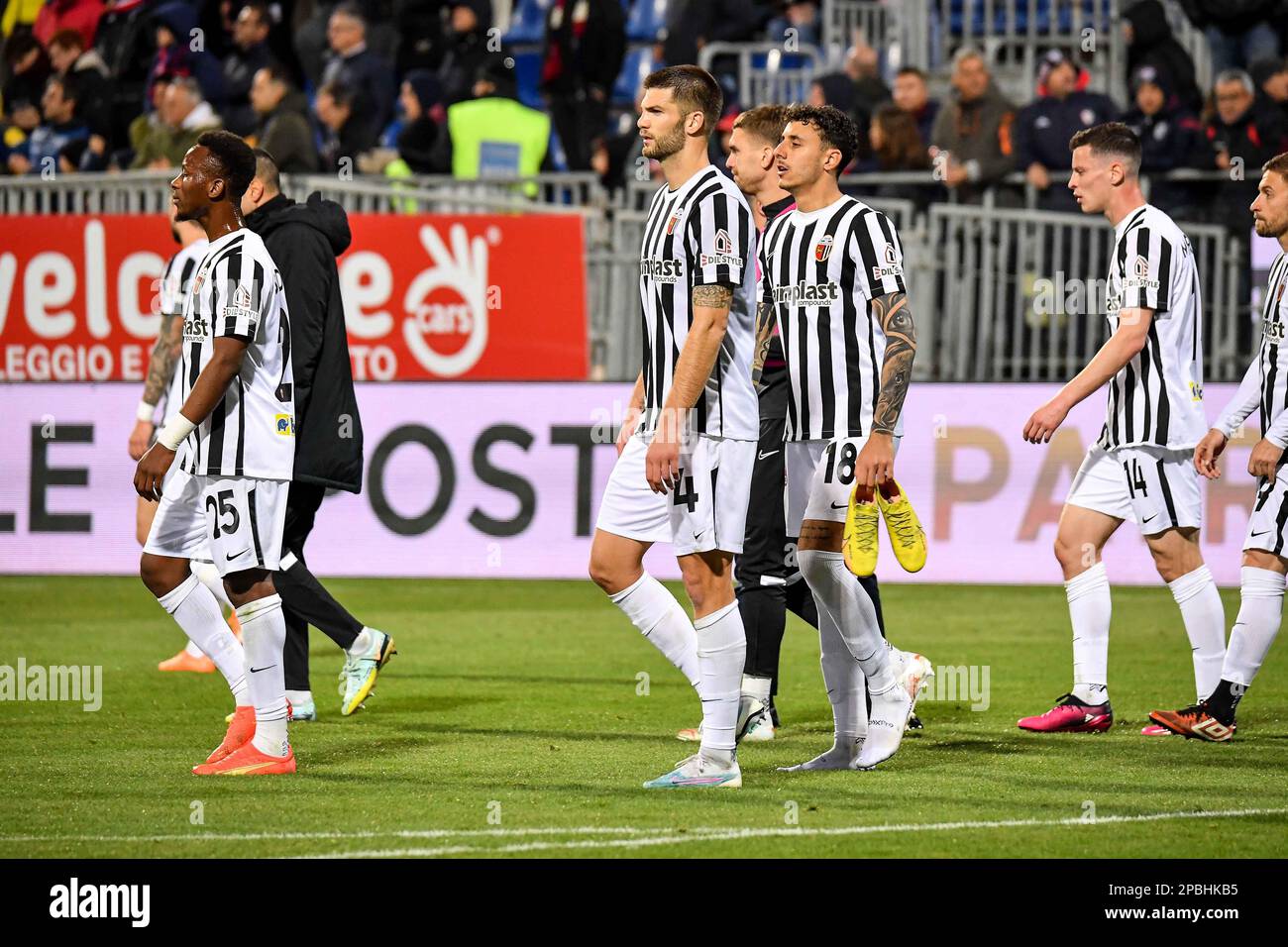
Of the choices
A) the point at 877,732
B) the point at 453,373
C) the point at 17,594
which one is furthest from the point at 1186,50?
the point at 877,732

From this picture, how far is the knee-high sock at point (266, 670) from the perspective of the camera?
21.5 feet

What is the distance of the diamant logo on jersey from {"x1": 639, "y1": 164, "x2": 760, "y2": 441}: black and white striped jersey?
13.8 inches

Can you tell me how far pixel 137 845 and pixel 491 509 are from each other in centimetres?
802

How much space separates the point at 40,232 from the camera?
14.3m

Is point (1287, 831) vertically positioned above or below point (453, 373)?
below

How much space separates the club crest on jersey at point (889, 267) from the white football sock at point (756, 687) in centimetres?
187

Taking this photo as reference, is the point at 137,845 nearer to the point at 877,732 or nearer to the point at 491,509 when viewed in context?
the point at 877,732

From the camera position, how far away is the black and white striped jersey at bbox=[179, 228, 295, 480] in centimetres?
643

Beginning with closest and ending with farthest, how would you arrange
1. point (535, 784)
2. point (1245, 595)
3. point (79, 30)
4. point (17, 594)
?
point (535, 784) < point (1245, 595) < point (17, 594) < point (79, 30)

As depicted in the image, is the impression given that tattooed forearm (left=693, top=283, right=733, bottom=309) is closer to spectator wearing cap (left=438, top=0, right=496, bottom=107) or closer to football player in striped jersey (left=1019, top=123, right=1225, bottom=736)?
football player in striped jersey (left=1019, top=123, right=1225, bottom=736)

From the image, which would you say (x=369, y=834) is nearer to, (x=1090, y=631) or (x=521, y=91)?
(x=1090, y=631)

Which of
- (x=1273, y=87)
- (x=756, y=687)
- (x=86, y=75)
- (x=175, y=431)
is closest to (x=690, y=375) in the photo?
(x=175, y=431)

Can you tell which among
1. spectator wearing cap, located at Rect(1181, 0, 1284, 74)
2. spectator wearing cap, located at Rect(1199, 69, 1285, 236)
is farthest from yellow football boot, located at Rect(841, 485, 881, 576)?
spectator wearing cap, located at Rect(1181, 0, 1284, 74)

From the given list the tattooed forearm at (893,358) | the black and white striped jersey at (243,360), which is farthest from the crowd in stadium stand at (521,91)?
the black and white striped jersey at (243,360)
